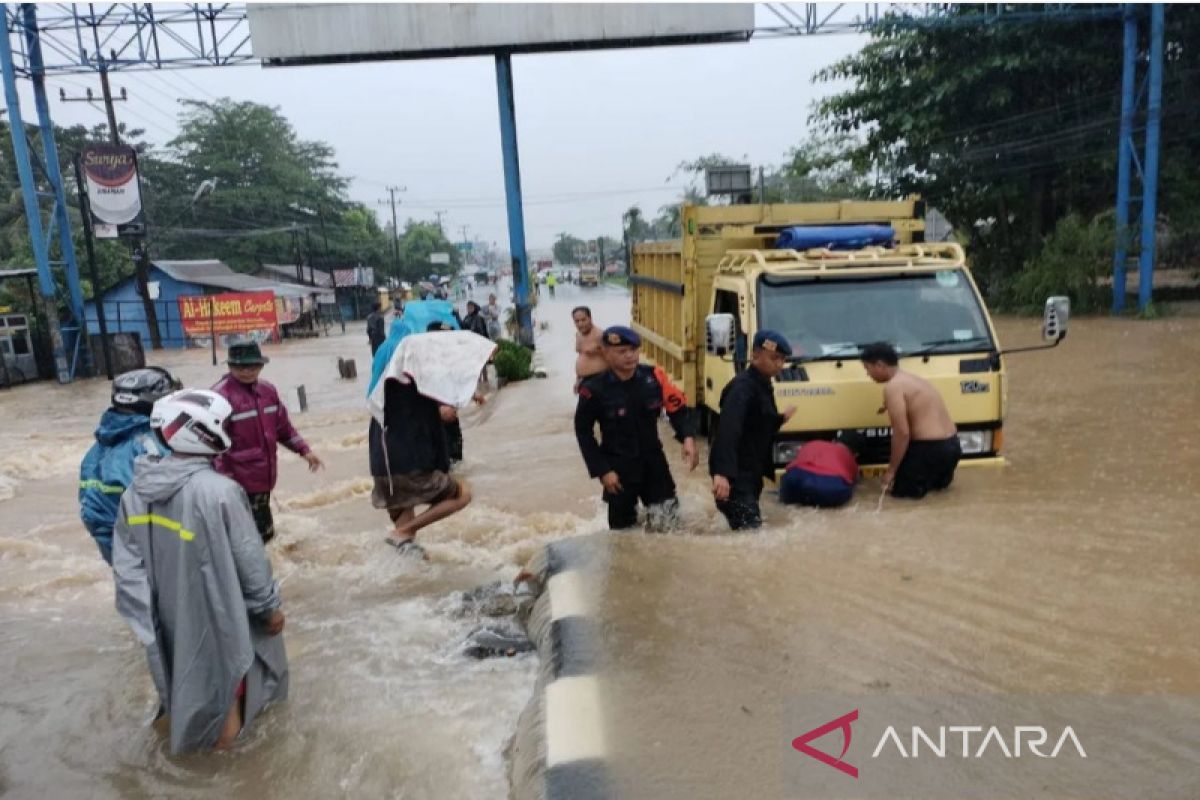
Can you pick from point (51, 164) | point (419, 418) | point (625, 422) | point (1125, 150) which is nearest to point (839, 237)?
point (625, 422)

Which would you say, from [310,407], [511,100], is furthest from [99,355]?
[511,100]

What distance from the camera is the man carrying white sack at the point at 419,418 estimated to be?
5.28 metres

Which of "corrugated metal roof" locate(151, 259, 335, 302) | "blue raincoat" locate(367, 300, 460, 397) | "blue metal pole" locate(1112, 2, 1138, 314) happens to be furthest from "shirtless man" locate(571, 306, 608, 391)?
"corrugated metal roof" locate(151, 259, 335, 302)

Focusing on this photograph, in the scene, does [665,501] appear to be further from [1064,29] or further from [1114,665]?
[1064,29]

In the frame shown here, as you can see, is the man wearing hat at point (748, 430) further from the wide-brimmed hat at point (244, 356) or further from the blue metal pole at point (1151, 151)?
the blue metal pole at point (1151, 151)

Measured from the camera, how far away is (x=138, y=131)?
51.9 meters

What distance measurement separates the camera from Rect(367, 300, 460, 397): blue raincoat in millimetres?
5438

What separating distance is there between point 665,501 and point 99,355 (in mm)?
21173

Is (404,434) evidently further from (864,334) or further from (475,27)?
(475,27)

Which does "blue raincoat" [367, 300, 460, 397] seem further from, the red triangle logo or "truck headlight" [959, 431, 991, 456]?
"truck headlight" [959, 431, 991, 456]

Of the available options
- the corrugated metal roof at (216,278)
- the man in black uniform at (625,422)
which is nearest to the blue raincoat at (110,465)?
the man in black uniform at (625,422)

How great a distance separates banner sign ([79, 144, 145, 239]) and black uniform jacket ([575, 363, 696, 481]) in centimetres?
2034

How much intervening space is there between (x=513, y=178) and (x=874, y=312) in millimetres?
14762

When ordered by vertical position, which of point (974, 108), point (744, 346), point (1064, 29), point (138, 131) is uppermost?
point (138, 131)
